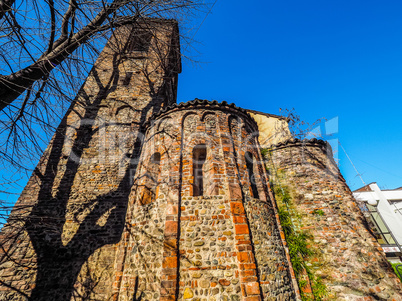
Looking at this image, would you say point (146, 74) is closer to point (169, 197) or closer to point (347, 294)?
point (169, 197)

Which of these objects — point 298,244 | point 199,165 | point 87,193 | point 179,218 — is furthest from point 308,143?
point 87,193

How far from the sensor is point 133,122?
29.2 feet

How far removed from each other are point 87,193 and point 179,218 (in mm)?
4171

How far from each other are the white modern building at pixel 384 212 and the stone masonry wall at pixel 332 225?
10794 millimetres

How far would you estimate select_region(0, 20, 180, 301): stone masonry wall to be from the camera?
218 inches

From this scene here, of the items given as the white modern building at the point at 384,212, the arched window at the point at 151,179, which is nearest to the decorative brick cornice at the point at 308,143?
the arched window at the point at 151,179

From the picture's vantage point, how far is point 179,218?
4.98 metres

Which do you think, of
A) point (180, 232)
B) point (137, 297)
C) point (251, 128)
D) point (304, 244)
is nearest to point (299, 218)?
point (304, 244)

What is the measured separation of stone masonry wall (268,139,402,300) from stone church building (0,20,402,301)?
3 cm

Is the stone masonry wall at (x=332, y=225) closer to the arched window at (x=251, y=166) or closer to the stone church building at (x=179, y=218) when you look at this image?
the stone church building at (x=179, y=218)

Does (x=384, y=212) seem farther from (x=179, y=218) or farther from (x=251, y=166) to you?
(x=179, y=218)

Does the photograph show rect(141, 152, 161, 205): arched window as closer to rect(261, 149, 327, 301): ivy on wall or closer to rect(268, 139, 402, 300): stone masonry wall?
rect(261, 149, 327, 301): ivy on wall

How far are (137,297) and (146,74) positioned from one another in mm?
9665

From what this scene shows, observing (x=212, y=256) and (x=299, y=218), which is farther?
(x=299, y=218)
